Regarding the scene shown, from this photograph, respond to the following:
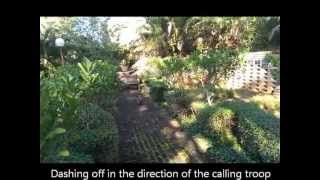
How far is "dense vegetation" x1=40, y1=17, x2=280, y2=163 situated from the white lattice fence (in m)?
0.10

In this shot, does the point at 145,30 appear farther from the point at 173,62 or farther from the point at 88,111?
the point at 173,62

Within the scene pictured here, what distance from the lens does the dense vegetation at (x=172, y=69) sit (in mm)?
5027

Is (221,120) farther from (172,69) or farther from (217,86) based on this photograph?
(172,69)

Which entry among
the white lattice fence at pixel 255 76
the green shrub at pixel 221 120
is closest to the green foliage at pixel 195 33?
the white lattice fence at pixel 255 76

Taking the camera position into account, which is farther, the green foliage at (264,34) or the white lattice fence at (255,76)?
the white lattice fence at (255,76)

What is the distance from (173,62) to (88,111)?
1.85 meters

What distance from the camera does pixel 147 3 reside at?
4.85m

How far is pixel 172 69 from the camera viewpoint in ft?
25.4

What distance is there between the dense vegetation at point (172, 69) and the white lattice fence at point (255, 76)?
10 cm

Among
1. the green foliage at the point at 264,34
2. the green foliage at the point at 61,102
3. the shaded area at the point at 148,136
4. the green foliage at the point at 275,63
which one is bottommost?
the shaded area at the point at 148,136

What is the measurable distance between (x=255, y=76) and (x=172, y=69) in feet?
6.22

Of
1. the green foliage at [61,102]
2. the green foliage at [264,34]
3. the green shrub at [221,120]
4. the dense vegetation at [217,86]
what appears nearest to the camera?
the green foliage at [61,102]

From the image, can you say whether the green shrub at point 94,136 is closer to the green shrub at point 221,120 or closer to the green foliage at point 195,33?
the green foliage at point 195,33
